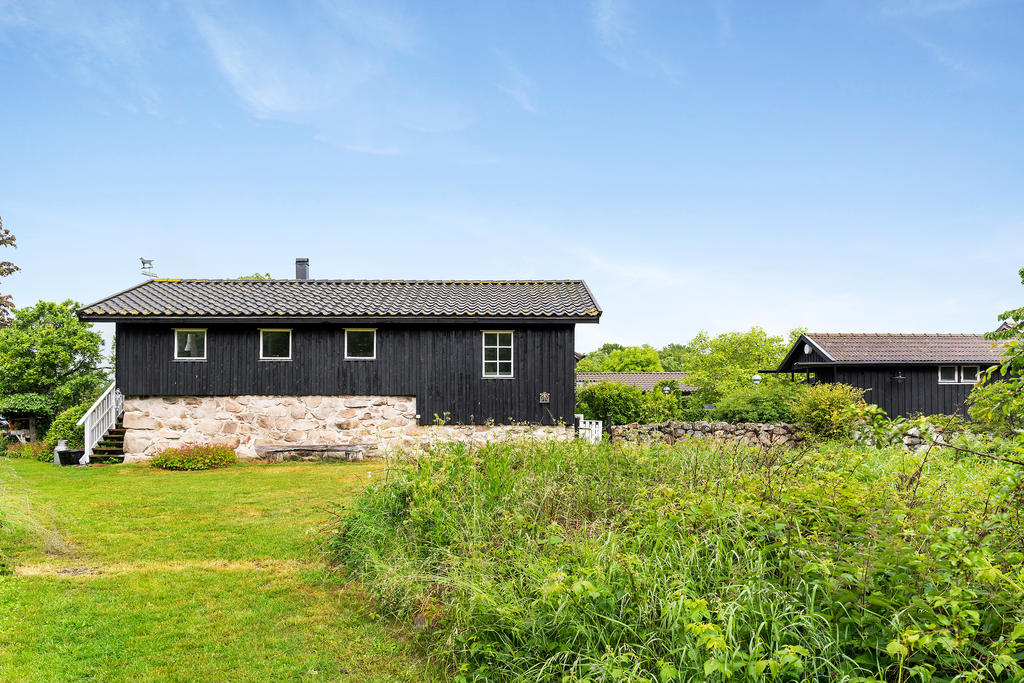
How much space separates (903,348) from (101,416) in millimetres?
24903

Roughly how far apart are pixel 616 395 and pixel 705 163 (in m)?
8.49

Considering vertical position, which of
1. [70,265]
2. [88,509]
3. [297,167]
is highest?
[297,167]

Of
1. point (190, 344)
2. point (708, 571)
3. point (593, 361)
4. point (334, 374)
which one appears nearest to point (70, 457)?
point (190, 344)

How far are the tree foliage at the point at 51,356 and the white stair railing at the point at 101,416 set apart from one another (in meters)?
6.18

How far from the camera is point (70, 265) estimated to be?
14.2 m

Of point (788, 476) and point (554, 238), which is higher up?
point (554, 238)

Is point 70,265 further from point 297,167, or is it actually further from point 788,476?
point 788,476

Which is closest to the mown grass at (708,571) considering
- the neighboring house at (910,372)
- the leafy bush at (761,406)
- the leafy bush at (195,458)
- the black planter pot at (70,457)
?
the leafy bush at (195,458)

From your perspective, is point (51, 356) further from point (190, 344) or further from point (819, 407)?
point (819, 407)

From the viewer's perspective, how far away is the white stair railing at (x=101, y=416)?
15.0 metres

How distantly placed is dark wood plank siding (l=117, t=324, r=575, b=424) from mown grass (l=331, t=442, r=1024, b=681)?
365 inches

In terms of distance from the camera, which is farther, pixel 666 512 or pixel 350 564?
pixel 350 564

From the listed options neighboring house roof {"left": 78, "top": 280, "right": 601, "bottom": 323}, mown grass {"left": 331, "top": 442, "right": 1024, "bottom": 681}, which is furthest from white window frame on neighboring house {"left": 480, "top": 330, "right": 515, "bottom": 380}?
mown grass {"left": 331, "top": 442, "right": 1024, "bottom": 681}

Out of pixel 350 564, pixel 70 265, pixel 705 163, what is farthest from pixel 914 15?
pixel 70 265
